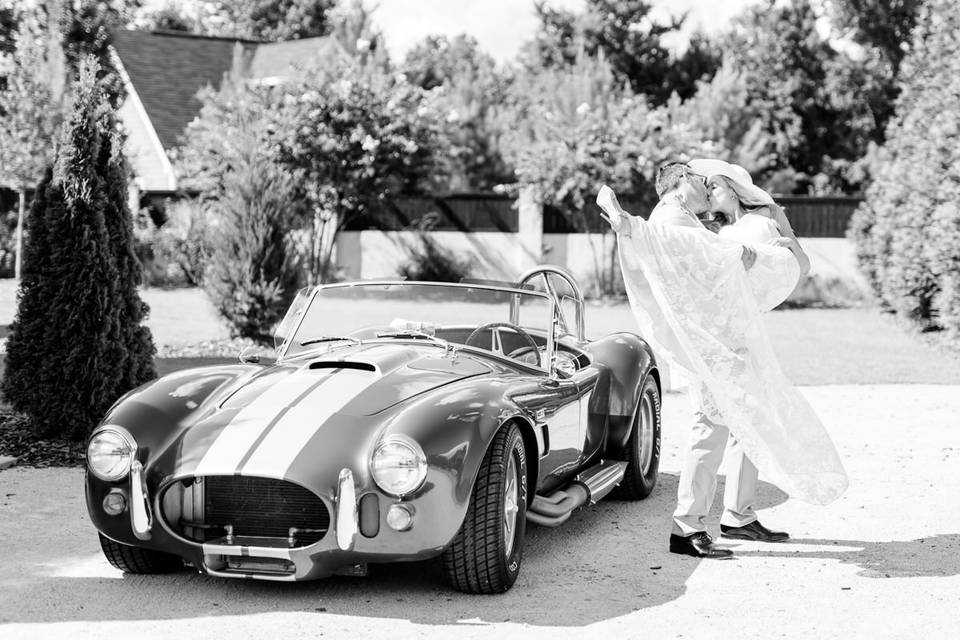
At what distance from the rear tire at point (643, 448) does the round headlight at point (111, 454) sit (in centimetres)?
295

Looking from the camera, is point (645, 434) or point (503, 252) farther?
point (503, 252)

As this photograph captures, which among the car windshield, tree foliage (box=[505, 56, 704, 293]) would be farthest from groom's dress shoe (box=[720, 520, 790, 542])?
tree foliage (box=[505, 56, 704, 293])

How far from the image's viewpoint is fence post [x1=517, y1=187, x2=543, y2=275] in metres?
28.0

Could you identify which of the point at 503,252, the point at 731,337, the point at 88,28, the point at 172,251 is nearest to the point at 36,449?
the point at 731,337

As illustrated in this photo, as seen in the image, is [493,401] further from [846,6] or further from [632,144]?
[846,6]

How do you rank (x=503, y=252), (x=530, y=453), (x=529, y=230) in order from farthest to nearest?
(x=503, y=252)
(x=529, y=230)
(x=530, y=453)

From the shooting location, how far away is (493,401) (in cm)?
505

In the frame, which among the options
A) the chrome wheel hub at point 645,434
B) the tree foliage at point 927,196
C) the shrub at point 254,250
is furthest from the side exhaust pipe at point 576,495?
the tree foliage at point 927,196

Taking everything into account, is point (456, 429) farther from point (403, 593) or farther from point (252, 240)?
point (252, 240)

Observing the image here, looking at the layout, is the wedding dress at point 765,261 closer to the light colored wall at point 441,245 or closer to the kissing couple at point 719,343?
the kissing couple at point 719,343

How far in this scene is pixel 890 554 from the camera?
578 cm

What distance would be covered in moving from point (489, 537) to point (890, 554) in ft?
7.29

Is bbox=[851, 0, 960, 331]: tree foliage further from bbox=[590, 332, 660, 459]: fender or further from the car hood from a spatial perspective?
the car hood

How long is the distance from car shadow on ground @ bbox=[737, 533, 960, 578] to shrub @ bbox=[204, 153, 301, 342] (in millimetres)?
9723
